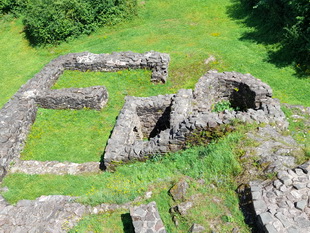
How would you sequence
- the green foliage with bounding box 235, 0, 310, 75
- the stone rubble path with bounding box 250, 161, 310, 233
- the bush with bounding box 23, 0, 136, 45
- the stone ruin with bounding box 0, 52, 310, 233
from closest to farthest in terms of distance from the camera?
the stone rubble path with bounding box 250, 161, 310, 233
the stone ruin with bounding box 0, 52, 310, 233
the green foliage with bounding box 235, 0, 310, 75
the bush with bounding box 23, 0, 136, 45

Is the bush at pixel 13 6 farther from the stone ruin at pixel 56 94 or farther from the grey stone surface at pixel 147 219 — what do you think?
the grey stone surface at pixel 147 219

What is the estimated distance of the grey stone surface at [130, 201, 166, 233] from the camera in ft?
21.6

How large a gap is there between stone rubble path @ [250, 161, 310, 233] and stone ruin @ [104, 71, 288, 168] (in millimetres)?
3058

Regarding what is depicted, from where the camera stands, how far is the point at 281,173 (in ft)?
23.2

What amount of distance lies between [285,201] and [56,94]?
1307 centimetres

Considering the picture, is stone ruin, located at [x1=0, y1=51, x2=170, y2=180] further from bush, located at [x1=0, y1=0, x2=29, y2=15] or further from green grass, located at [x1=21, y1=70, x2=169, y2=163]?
bush, located at [x1=0, y1=0, x2=29, y2=15]

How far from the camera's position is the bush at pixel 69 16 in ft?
80.3

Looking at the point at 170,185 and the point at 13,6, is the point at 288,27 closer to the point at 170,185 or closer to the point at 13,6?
the point at 170,185

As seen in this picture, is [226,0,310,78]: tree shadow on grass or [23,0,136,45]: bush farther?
[23,0,136,45]: bush

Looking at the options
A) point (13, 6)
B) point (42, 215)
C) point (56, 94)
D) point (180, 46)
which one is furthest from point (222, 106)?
point (13, 6)

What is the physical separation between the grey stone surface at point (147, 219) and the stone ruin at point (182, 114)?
3.32 metres

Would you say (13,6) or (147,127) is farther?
(13,6)

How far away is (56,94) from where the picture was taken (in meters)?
15.8

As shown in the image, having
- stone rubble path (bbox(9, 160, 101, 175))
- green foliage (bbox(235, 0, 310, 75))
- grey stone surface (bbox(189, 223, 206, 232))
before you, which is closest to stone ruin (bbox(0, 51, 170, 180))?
stone rubble path (bbox(9, 160, 101, 175))
